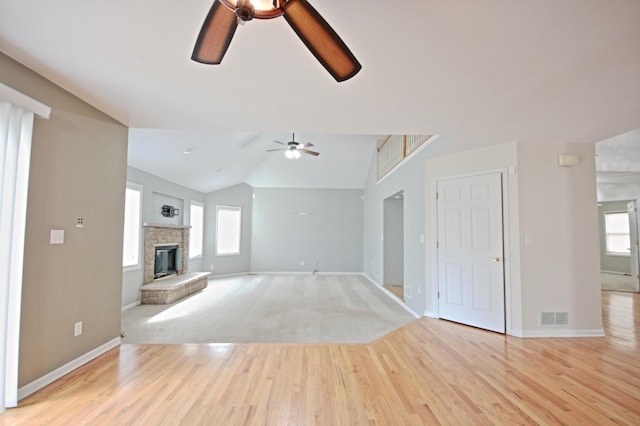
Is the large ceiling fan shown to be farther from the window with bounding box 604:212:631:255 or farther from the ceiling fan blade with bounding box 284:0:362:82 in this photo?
the window with bounding box 604:212:631:255

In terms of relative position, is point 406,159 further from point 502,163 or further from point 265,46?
point 265,46

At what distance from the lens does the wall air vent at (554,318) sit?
368cm

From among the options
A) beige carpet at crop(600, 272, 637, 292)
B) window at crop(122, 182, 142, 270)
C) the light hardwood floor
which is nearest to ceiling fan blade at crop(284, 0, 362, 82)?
the light hardwood floor

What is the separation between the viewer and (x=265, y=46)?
1920 millimetres

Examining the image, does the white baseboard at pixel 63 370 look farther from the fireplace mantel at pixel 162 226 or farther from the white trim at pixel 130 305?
the fireplace mantel at pixel 162 226

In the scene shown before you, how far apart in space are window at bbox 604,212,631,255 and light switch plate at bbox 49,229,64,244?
12.5 meters

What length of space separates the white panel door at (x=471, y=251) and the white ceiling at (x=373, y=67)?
816mm

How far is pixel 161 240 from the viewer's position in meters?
6.45

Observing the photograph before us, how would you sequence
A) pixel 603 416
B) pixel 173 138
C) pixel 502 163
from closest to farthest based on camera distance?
pixel 603 416 → pixel 502 163 → pixel 173 138

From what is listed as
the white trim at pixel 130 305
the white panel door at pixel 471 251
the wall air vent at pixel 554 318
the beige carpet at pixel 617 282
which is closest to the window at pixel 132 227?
the white trim at pixel 130 305

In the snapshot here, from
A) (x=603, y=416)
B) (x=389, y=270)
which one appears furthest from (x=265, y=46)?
(x=389, y=270)

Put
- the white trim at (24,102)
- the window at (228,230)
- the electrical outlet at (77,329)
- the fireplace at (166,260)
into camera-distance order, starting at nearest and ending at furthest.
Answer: the white trim at (24,102) < the electrical outlet at (77,329) < the fireplace at (166,260) < the window at (228,230)

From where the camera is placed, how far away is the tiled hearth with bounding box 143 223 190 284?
19.5 ft

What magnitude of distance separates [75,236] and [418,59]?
304 cm
